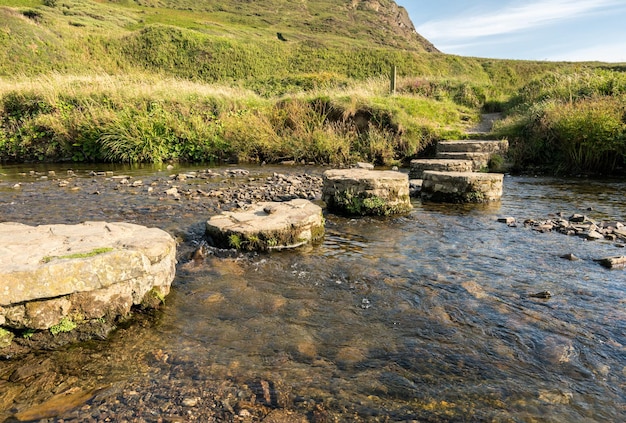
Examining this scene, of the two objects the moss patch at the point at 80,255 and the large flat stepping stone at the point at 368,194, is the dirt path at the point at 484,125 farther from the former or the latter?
the moss patch at the point at 80,255

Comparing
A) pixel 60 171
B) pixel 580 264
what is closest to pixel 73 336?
pixel 580 264

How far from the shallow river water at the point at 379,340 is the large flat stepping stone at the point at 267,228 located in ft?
0.65

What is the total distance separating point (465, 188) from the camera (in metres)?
7.89

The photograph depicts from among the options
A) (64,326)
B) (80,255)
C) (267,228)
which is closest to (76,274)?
(80,255)

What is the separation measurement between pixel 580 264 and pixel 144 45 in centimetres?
4982

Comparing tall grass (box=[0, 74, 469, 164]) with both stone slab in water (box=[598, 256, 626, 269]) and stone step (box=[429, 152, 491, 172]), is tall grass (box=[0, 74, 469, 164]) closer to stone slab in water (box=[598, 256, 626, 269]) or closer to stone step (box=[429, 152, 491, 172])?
stone step (box=[429, 152, 491, 172])

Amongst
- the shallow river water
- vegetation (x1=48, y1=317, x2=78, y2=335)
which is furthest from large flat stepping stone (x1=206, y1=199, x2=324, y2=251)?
vegetation (x1=48, y1=317, x2=78, y2=335)

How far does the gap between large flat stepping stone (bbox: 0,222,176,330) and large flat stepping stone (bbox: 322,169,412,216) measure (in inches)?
145

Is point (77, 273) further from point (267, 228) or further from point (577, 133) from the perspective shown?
point (577, 133)

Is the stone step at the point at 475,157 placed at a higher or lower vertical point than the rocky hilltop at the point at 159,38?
lower

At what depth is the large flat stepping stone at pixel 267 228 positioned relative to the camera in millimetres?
4965

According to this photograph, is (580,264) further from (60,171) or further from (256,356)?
(60,171)

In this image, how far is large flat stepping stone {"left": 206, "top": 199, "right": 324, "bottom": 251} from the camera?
496cm

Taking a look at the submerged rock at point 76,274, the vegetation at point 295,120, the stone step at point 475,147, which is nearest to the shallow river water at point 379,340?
the submerged rock at point 76,274
